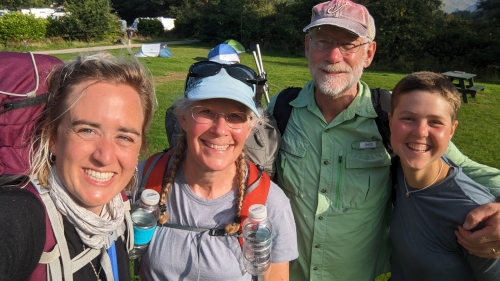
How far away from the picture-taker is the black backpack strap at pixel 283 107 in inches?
108

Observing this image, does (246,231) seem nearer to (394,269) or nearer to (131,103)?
(131,103)

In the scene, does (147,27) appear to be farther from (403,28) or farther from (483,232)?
(483,232)

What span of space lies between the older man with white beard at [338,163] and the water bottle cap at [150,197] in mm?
1015

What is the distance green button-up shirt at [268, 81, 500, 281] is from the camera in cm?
250

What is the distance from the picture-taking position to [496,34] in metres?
21.4

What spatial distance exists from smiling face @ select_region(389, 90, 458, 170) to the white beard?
460 mm

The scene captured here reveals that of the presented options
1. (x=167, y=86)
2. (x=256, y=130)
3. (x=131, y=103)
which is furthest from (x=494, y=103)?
(x=131, y=103)

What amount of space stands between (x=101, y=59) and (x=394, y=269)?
2335 millimetres

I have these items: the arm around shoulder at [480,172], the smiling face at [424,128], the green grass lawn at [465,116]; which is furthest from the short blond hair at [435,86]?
the green grass lawn at [465,116]

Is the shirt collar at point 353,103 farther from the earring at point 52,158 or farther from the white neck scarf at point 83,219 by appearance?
the earring at point 52,158

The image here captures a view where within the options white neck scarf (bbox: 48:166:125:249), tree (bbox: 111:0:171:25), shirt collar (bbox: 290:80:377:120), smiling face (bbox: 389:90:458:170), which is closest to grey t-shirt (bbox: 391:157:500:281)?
smiling face (bbox: 389:90:458:170)

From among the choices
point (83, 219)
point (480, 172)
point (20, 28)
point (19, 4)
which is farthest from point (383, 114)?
point (19, 4)

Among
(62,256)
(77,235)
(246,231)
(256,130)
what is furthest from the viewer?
(256,130)

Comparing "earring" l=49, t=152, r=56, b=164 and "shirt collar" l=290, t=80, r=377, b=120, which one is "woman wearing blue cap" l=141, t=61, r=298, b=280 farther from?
"shirt collar" l=290, t=80, r=377, b=120
